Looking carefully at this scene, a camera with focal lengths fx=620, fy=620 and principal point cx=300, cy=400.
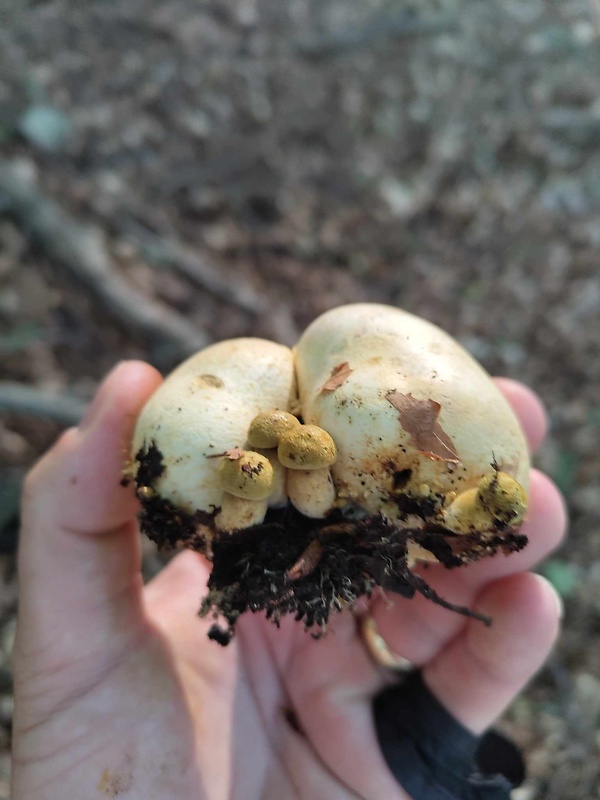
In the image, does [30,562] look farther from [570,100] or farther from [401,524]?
[570,100]

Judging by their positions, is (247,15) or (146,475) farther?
(247,15)

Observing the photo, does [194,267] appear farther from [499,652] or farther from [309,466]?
[499,652]

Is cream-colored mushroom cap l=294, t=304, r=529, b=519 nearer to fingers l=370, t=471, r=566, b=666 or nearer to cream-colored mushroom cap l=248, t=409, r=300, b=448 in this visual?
cream-colored mushroom cap l=248, t=409, r=300, b=448

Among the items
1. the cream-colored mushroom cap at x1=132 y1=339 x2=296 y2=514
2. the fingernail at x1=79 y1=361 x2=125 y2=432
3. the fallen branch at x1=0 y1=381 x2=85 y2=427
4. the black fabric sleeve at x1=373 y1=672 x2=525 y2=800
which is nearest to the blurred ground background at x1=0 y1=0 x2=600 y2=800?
the fallen branch at x1=0 y1=381 x2=85 y2=427

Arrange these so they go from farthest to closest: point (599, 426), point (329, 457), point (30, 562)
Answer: point (599, 426) < point (30, 562) < point (329, 457)

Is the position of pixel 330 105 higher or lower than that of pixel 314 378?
higher

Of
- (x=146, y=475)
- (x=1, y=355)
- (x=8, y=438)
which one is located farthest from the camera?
(x=1, y=355)

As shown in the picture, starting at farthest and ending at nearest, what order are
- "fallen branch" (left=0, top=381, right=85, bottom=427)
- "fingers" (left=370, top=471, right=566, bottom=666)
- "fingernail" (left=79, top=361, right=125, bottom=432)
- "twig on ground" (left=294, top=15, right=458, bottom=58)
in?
"twig on ground" (left=294, top=15, right=458, bottom=58) < "fallen branch" (left=0, top=381, right=85, bottom=427) < "fingers" (left=370, top=471, right=566, bottom=666) < "fingernail" (left=79, top=361, right=125, bottom=432)

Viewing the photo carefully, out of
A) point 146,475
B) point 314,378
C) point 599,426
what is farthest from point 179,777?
point 599,426
